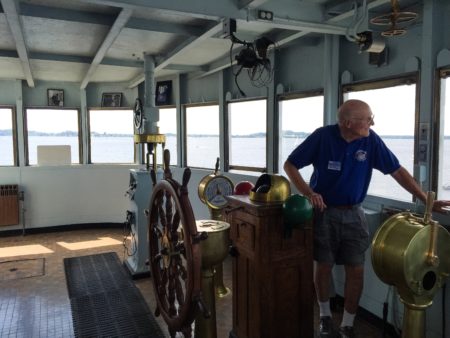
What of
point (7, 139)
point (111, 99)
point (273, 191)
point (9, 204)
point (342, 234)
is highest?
point (111, 99)

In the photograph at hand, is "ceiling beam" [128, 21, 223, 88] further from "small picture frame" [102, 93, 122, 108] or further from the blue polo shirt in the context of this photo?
"small picture frame" [102, 93, 122, 108]

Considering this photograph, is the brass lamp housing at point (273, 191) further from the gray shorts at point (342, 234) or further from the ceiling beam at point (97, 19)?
the ceiling beam at point (97, 19)

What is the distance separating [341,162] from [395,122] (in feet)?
3.69

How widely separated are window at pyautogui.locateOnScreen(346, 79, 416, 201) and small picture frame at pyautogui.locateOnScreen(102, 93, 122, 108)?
14.4ft

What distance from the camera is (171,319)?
5.97 feet

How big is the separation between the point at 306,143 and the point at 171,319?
1.14m

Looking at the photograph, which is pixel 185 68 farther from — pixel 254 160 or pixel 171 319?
pixel 171 319

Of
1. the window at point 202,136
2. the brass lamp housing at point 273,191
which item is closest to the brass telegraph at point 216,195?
the brass lamp housing at point 273,191

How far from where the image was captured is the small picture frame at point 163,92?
19.6 ft

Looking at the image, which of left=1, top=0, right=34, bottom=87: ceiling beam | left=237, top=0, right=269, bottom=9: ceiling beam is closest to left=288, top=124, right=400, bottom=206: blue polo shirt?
left=237, top=0, right=269, bottom=9: ceiling beam

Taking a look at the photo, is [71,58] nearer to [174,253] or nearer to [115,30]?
[115,30]

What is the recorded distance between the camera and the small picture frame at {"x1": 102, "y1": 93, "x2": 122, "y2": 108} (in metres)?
6.56

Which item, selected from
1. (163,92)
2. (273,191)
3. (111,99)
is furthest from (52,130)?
(273,191)

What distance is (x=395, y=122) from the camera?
9.70 ft
